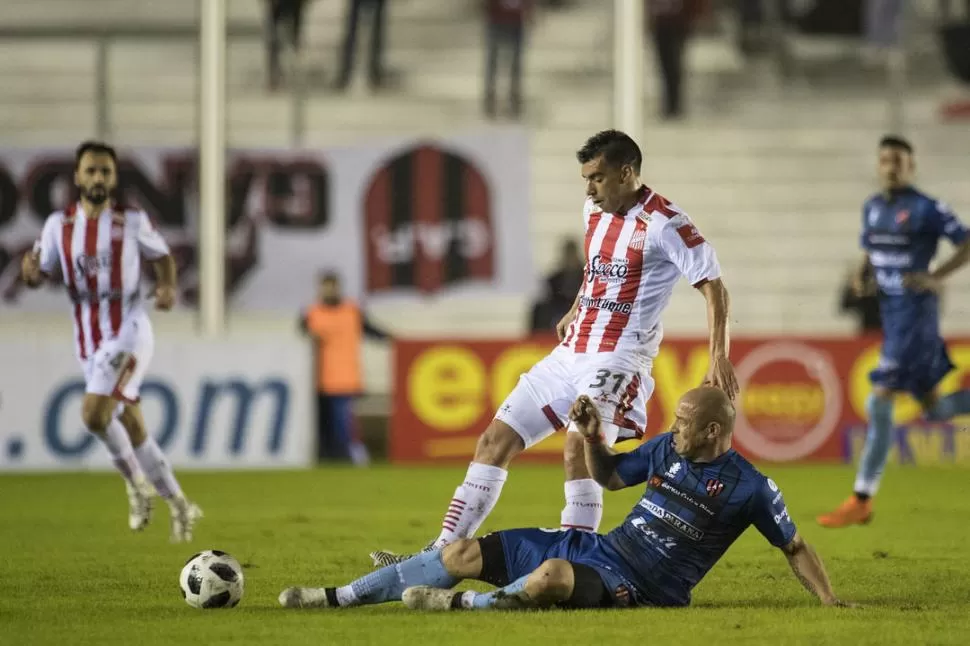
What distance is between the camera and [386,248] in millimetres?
19031

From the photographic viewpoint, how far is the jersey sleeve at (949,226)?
10633 millimetres

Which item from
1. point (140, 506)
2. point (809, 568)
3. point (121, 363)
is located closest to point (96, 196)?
point (121, 363)

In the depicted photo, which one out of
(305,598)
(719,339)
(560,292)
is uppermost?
(560,292)

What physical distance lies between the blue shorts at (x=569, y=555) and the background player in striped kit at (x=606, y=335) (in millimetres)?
696

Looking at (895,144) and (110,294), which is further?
(895,144)

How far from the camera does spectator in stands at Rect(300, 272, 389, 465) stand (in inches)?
658

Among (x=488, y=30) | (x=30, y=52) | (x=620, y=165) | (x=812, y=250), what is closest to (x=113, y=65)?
(x=30, y=52)

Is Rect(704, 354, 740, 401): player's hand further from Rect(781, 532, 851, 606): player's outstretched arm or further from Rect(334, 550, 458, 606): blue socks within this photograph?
Rect(334, 550, 458, 606): blue socks

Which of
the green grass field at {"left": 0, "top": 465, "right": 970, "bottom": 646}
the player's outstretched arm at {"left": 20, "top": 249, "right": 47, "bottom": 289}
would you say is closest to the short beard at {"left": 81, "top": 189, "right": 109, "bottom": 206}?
the player's outstretched arm at {"left": 20, "top": 249, "right": 47, "bottom": 289}

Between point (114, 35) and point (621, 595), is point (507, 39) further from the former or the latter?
point (621, 595)

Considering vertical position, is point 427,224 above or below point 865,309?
above

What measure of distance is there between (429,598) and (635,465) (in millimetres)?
897

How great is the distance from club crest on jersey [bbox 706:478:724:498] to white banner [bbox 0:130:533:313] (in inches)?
477

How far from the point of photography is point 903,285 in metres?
10.7
